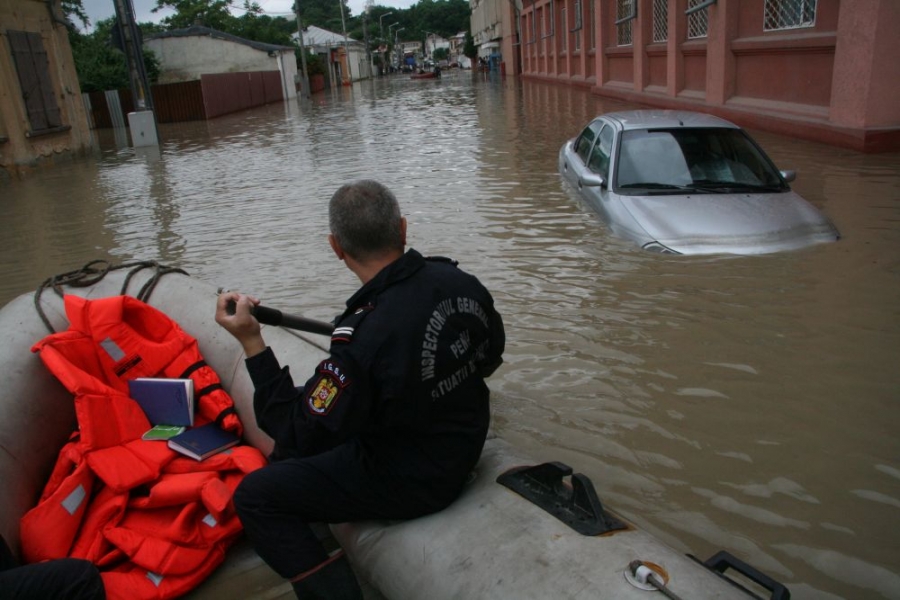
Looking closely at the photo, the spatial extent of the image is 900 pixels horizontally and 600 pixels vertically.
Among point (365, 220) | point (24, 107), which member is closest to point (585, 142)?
point (365, 220)

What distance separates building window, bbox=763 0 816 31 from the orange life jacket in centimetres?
1188

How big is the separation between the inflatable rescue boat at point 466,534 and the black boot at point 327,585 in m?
0.09

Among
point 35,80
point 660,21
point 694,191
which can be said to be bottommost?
point 694,191

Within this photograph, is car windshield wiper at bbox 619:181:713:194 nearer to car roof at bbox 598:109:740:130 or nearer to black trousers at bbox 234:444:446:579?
car roof at bbox 598:109:740:130

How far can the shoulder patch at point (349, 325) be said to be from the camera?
6.97 ft

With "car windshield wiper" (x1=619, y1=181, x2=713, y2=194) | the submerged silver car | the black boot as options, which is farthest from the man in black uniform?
"car windshield wiper" (x1=619, y1=181, x2=713, y2=194)

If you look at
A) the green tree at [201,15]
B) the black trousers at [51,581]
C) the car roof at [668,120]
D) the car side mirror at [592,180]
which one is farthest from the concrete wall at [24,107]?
the green tree at [201,15]

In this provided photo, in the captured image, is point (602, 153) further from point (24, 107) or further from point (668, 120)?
point (24, 107)

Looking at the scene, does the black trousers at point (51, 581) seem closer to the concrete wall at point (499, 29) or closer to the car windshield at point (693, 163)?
the car windshield at point (693, 163)

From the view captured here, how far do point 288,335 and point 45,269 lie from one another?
5310mm

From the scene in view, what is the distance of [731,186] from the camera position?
6.41m

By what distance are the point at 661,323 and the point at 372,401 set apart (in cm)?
322

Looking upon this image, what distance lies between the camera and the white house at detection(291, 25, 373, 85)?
225 ft

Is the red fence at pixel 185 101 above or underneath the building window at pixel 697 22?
underneath
